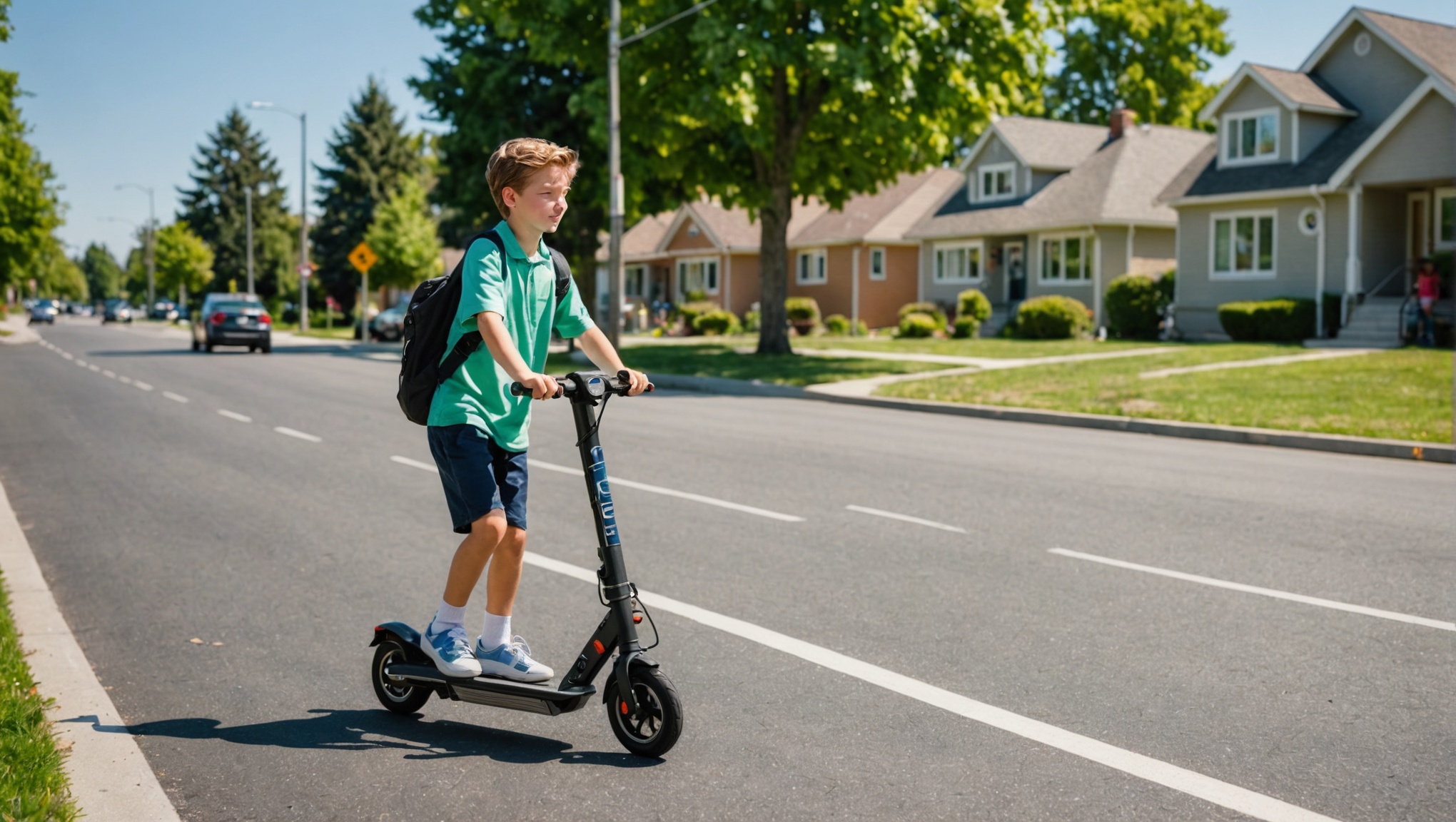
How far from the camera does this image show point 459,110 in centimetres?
3591

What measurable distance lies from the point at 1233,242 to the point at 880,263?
17.3m

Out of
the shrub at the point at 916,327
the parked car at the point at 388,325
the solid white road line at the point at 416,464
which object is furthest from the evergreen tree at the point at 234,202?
the solid white road line at the point at 416,464

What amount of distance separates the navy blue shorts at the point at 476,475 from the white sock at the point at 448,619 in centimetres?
31

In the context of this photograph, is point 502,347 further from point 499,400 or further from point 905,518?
point 905,518

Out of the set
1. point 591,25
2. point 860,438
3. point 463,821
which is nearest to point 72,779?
point 463,821

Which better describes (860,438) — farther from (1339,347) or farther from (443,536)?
(1339,347)

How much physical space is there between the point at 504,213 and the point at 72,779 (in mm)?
2214

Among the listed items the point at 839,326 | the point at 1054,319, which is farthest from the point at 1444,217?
the point at 839,326

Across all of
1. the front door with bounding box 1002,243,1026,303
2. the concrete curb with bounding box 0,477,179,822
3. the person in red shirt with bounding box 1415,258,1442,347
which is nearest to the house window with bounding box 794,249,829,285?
the front door with bounding box 1002,243,1026,303

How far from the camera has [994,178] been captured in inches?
1745

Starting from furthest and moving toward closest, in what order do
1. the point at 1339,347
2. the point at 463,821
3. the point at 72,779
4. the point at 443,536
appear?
the point at 1339,347 < the point at 443,536 < the point at 72,779 < the point at 463,821

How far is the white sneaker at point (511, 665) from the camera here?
168 inches

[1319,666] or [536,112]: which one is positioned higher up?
[536,112]

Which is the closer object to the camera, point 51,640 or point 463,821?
point 463,821
